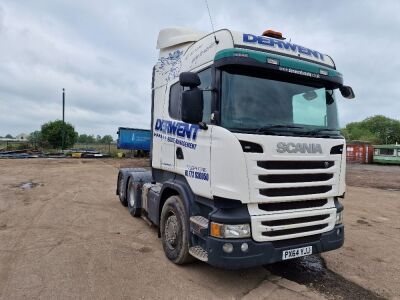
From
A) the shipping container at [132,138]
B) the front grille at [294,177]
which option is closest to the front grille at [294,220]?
the front grille at [294,177]

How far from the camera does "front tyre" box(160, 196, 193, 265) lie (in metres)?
4.62

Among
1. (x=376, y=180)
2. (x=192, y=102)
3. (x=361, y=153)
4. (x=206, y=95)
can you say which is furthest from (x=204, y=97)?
(x=361, y=153)

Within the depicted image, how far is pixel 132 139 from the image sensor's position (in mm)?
30234

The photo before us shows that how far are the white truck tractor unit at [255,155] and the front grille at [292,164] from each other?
0.01 m

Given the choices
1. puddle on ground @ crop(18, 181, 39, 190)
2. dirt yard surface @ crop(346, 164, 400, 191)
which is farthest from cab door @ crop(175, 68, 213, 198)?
dirt yard surface @ crop(346, 164, 400, 191)

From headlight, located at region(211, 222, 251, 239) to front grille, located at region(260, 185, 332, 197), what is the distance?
46 cm

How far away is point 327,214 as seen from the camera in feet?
14.9

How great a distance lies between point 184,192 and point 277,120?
160cm

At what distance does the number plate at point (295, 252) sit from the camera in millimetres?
4113

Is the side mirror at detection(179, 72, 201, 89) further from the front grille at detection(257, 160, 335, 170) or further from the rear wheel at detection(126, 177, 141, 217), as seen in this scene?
the rear wheel at detection(126, 177, 141, 217)

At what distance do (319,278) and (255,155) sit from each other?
217 cm

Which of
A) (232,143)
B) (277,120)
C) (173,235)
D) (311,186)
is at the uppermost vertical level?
(277,120)

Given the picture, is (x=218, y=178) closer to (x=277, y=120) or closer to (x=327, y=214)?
(x=277, y=120)

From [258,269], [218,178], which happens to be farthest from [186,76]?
[258,269]
